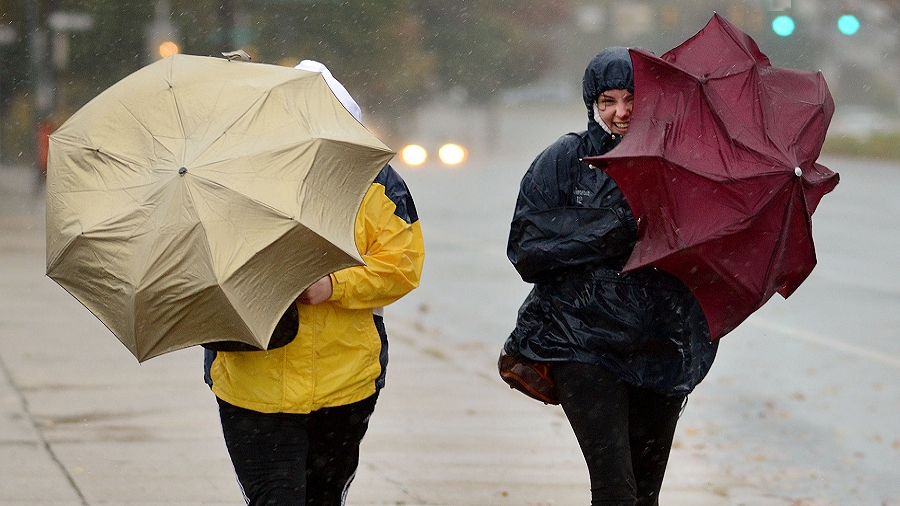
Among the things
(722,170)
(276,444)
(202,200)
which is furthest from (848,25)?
(202,200)

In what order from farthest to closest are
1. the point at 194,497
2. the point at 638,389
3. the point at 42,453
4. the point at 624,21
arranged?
the point at 624,21, the point at 42,453, the point at 194,497, the point at 638,389

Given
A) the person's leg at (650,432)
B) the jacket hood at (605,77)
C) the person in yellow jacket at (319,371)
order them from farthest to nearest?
the person's leg at (650,432) < the jacket hood at (605,77) < the person in yellow jacket at (319,371)

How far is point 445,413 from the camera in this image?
290 inches

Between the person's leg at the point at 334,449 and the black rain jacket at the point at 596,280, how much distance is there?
59 cm

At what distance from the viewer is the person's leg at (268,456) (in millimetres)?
3754

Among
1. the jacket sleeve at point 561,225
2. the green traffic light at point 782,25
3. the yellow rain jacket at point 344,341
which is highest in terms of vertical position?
the green traffic light at point 782,25

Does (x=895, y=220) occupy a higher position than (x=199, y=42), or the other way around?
(x=199, y=42)

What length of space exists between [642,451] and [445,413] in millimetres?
3242

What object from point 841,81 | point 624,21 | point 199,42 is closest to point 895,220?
point 199,42

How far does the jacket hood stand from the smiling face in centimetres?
2

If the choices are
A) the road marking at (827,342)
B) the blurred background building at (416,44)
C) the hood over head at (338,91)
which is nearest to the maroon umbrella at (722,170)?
the hood over head at (338,91)

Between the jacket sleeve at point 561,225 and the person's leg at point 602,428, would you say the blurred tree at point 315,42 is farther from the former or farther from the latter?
the person's leg at point 602,428

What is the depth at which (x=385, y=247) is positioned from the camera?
3912mm

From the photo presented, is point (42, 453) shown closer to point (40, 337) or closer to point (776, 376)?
point (40, 337)
